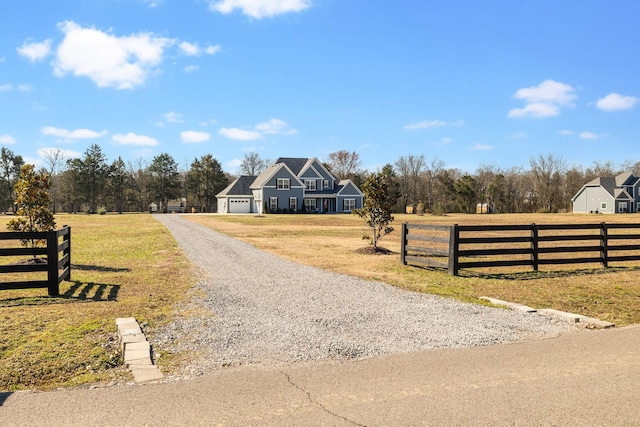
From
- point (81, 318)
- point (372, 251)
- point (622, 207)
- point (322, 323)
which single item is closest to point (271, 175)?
point (372, 251)

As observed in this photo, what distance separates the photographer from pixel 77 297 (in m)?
9.62

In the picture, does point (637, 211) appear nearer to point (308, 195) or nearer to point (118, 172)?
point (308, 195)

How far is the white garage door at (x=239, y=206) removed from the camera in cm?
7144

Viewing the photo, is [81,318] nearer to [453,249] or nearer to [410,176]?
[453,249]

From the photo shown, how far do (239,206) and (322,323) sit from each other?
65.4 meters

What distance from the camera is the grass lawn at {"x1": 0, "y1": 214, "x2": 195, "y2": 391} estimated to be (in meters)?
5.25

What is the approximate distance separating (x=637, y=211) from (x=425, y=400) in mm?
93442

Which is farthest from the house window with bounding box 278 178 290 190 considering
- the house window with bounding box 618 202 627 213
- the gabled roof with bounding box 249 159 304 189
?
the house window with bounding box 618 202 627 213

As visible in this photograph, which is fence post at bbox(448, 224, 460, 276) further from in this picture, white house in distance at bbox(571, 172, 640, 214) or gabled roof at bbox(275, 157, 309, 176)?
white house in distance at bbox(571, 172, 640, 214)

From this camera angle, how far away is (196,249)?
765 inches

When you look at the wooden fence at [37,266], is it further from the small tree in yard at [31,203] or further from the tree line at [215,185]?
the tree line at [215,185]

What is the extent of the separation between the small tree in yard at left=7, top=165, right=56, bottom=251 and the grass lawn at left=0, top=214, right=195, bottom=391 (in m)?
1.68

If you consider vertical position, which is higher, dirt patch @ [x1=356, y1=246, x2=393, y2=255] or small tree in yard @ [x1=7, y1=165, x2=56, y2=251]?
small tree in yard @ [x1=7, y1=165, x2=56, y2=251]

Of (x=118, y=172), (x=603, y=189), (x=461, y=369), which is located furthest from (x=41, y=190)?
(x=603, y=189)
